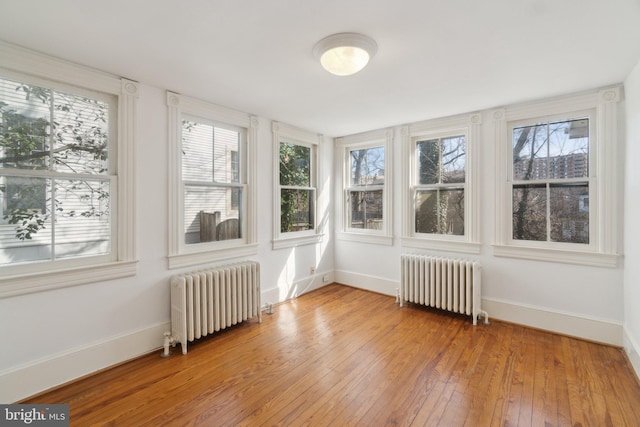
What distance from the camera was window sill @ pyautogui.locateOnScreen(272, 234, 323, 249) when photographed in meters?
3.94

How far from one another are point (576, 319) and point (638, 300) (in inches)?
28.5

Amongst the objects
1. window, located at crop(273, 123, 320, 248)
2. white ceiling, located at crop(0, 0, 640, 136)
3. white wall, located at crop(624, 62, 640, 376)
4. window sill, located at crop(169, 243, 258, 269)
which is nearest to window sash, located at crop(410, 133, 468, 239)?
white ceiling, located at crop(0, 0, 640, 136)

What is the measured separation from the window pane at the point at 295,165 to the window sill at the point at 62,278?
2194mm

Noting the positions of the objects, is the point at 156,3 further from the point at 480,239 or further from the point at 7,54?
the point at 480,239

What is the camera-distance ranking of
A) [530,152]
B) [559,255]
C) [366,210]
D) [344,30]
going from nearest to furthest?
[344,30] < [559,255] < [530,152] < [366,210]

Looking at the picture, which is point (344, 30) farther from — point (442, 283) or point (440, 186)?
point (442, 283)

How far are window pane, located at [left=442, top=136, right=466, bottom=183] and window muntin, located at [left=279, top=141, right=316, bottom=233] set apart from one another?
6.25 feet

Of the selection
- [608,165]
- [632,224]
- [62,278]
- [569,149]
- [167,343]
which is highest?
[569,149]

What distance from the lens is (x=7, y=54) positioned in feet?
6.53

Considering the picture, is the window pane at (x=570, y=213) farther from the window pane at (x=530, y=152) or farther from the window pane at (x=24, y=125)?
the window pane at (x=24, y=125)

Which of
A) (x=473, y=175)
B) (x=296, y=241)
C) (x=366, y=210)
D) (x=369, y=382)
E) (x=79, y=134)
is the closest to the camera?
(x=369, y=382)

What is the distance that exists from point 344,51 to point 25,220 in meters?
2.63

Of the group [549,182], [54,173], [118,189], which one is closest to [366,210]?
[549,182]

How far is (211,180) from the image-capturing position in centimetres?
322
